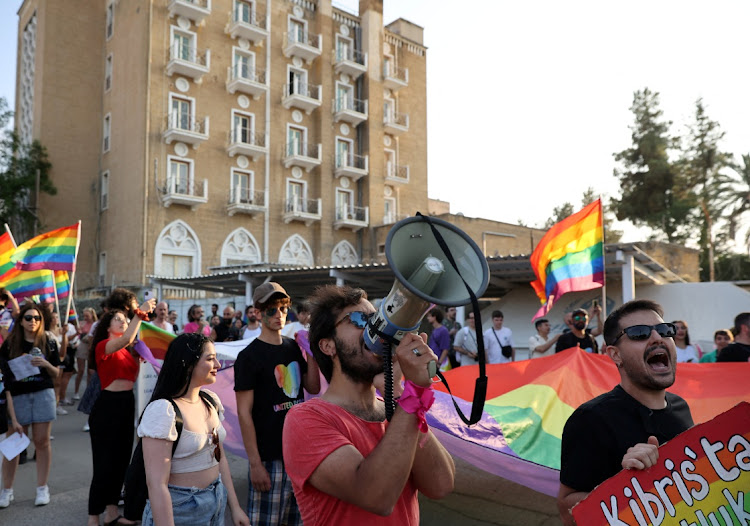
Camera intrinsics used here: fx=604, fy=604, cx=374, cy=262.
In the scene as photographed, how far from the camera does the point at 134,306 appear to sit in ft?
17.4

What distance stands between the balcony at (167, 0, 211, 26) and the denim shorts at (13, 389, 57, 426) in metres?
28.8

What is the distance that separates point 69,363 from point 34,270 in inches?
80.1

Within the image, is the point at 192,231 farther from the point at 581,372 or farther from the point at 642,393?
the point at 642,393

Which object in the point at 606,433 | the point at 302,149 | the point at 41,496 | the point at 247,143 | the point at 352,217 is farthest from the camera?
the point at 352,217

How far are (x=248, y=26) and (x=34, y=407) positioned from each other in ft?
99.5

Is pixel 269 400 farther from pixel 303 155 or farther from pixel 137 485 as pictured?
pixel 303 155

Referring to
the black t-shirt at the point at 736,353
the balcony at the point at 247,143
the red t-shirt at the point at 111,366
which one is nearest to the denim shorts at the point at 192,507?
the red t-shirt at the point at 111,366

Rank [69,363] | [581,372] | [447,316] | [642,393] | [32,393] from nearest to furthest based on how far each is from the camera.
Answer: [642,393] < [581,372] < [32,393] < [69,363] < [447,316]

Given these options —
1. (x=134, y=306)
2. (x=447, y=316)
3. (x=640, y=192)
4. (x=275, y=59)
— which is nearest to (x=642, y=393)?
(x=134, y=306)

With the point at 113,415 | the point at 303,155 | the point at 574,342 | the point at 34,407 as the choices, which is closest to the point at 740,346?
the point at 574,342

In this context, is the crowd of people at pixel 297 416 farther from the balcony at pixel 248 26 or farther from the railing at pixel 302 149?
the balcony at pixel 248 26

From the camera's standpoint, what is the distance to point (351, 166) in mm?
36156

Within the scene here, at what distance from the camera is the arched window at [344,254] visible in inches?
1396

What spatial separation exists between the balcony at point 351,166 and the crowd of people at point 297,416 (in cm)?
3004
